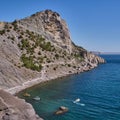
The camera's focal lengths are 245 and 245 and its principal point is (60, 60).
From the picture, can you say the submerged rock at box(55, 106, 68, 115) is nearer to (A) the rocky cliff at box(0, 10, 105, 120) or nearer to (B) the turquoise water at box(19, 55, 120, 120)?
(B) the turquoise water at box(19, 55, 120, 120)

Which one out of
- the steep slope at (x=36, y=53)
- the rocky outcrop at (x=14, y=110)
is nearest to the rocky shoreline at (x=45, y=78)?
the steep slope at (x=36, y=53)

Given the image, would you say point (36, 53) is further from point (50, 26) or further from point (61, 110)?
point (61, 110)

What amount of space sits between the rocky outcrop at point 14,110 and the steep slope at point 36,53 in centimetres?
3029

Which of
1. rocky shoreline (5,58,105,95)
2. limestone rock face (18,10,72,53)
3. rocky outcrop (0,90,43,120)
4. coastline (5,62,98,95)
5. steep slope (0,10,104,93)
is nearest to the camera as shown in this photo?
rocky outcrop (0,90,43,120)

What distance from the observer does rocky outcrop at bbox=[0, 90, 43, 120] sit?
169 feet

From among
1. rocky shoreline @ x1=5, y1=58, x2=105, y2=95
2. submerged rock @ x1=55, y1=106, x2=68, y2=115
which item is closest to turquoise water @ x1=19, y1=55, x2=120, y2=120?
submerged rock @ x1=55, y1=106, x2=68, y2=115

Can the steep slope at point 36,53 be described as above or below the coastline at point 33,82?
above

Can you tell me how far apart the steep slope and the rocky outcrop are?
30292 mm

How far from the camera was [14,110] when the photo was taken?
52.9 meters

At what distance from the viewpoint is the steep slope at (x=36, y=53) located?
10105 centimetres

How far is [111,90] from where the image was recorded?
9094 cm

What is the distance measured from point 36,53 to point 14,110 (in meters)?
85.5

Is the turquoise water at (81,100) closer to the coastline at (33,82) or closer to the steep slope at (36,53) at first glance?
the coastline at (33,82)

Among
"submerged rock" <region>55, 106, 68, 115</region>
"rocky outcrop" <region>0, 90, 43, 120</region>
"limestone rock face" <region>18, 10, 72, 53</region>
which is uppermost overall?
"limestone rock face" <region>18, 10, 72, 53</region>
